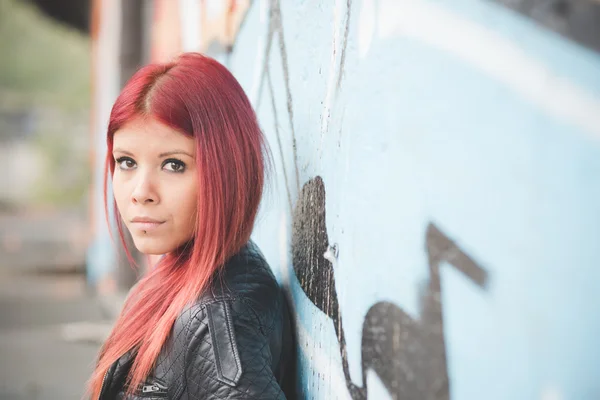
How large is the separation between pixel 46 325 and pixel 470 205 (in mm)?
6059

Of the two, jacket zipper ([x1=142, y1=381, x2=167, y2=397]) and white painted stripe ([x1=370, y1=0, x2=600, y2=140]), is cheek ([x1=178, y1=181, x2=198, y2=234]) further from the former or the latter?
white painted stripe ([x1=370, y1=0, x2=600, y2=140])

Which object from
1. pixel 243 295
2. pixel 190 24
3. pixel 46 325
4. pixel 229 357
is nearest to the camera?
pixel 229 357

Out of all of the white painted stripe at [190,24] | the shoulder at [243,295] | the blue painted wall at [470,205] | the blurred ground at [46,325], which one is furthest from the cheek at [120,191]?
the blurred ground at [46,325]

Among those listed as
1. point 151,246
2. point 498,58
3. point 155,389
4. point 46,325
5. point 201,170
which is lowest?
point 46,325

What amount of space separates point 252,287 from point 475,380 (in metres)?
0.59

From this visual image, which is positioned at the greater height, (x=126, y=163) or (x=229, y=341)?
(x=126, y=163)

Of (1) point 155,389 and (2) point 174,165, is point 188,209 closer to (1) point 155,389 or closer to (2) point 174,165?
(2) point 174,165

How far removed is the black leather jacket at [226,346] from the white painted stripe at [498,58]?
61 cm

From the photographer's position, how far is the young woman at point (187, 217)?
1.37m

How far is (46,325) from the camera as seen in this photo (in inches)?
248

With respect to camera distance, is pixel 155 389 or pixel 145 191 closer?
pixel 155 389

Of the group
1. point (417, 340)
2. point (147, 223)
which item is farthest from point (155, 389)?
point (417, 340)

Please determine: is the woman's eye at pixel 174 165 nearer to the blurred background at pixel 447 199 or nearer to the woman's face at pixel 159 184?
the woman's face at pixel 159 184

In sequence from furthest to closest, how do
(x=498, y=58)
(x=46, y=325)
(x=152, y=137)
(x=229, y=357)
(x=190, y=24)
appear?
1. (x=46, y=325)
2. (x=190, y=24)
3. (x=152, y=137)
4. (x=229, y=357)
5. (x=498, y=58)
